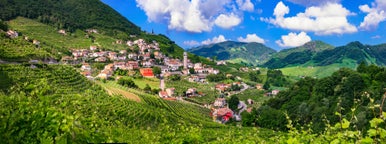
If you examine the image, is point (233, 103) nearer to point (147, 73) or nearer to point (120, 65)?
point (147, 73)

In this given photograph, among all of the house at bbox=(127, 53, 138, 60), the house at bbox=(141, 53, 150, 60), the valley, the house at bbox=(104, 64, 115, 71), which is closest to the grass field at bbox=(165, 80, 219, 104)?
the valley

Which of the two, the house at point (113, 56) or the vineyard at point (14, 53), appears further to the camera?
the house at point (113, 56)

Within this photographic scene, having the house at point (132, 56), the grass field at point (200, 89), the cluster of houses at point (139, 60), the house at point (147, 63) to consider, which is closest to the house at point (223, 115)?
the grass field at point (200, 89)

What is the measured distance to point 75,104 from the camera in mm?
4707

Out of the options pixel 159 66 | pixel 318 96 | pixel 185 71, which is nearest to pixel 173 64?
pixel 185 71

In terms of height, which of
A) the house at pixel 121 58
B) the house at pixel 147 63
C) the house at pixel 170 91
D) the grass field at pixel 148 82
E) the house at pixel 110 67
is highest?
the house at pixel 121 58

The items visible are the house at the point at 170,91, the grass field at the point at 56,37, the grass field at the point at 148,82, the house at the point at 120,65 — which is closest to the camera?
the house at the point at 170,91

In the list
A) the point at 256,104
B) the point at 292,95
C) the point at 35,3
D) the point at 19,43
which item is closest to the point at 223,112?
the point at 292,95

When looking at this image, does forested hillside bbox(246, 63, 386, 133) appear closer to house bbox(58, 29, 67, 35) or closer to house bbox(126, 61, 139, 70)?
house bbox(126, 61, 139, 70)

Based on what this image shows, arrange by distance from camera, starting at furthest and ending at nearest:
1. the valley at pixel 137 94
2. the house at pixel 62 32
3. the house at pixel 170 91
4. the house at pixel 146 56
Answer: the house at pixel 146 56 < the house at pixel 62 32 < the house at pixel 170 91 < the valley at pixel 137 94

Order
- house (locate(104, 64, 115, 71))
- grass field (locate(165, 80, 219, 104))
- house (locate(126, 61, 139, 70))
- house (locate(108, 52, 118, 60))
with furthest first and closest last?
1. house (locate(108, 52, 118, 60))
2. house (locate(126, 61, 139, 70))
3. house (locate(104, 64, 115, 71))
4. grass field (locate(165, 80, 219, 104))

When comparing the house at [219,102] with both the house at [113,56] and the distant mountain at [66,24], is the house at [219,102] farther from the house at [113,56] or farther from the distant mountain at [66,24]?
the house at [113,56]

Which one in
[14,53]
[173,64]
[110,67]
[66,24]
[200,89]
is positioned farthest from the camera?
[66,24]

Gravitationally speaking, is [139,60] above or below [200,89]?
above
